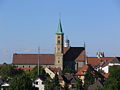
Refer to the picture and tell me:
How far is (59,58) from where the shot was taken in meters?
130

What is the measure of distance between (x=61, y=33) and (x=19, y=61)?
41.8ft

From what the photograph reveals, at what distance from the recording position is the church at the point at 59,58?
424ft

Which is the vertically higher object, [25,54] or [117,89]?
[25,54]

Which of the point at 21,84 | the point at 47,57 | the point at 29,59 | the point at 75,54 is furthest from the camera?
the point at 29,59

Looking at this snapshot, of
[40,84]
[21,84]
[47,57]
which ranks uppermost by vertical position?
[47,57]

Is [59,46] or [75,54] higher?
[59,46]

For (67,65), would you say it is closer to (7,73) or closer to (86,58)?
(86,58)

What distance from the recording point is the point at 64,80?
86.8m

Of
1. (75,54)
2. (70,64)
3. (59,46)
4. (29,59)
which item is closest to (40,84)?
(59,46)

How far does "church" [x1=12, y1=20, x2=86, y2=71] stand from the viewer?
424ft

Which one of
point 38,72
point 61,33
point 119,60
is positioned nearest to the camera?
point 38,72

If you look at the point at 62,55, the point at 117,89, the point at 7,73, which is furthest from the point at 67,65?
the point at 117,89

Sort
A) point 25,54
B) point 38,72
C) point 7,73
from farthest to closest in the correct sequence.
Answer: point 25,54 → point 7,73 → point 38,72

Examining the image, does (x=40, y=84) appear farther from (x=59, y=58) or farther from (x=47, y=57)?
(x=47, y=57)
